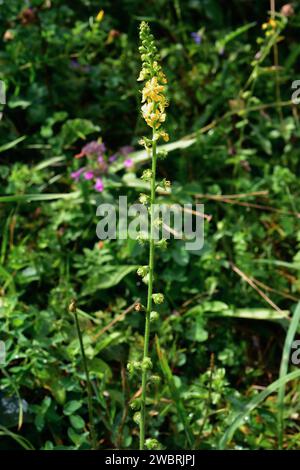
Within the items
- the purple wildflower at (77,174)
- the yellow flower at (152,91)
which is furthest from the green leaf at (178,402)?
the purple wildflower at (77,174)

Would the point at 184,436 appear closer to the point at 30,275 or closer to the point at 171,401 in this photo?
the point at 171,401

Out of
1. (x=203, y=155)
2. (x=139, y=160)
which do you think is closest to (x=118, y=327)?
(x=139, y=160)

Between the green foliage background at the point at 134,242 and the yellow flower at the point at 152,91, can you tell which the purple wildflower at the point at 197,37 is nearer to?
the green foliage background at the point at 134,242

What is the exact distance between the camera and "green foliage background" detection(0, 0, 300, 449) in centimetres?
226

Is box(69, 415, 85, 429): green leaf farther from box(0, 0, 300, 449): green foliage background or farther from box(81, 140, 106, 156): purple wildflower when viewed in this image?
box(81, 140, 106, 156): purple wildflower

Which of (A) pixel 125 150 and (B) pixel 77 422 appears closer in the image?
(B) pixel 77 422

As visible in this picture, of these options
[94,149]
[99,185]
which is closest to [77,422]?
[99,185]

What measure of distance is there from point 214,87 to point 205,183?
543mm

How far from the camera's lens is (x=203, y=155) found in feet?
10.5

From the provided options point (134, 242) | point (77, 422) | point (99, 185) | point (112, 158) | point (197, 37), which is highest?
point (197, 37)

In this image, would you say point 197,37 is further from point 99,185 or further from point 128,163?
point 99,185

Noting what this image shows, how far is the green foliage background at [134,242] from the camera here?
2258 mm

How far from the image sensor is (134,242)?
8.80ft

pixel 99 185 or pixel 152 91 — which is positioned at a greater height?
pixel 152 91
